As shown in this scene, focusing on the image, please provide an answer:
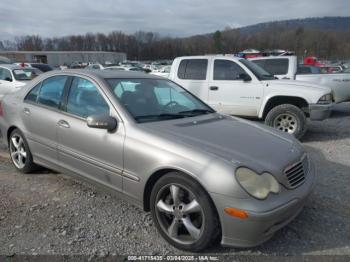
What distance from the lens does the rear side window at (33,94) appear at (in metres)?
A: 4.68

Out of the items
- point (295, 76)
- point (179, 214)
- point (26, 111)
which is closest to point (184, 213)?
point (179, 214)

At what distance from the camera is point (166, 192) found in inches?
123

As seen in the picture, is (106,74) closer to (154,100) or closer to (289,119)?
(154,100)

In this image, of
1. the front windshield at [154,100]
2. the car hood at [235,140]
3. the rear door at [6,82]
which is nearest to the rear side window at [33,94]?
the front windshield at [154,100]

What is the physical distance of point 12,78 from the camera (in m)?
12.3

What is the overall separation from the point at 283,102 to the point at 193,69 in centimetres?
220

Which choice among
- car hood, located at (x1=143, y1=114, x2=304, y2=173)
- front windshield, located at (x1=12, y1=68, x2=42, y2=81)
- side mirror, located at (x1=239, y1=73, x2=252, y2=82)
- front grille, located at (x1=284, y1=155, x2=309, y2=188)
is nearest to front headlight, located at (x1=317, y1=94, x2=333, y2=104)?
side mirror, located at (x1=239, y1=73, x2=252, y2=82)

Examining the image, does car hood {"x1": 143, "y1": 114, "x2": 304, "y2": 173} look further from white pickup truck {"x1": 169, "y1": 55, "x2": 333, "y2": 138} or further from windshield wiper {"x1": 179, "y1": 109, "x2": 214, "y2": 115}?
white pickup truck {"x1": 169, "y1": 55, "x2": 333, "y2": 138}

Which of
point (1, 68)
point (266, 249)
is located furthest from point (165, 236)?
point (1, 68)

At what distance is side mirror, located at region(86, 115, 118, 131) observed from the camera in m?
Result: 3.40

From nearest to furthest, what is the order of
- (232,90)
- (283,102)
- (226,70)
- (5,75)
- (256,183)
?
1. (256,183)
2. (283,102)
3. (232,90)
4. (226,70)
5. (5,75)

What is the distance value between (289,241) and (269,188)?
2.46 ft

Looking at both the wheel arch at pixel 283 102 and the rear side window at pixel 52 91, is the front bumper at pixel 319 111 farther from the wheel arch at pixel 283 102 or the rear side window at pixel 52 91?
the rear side window at pixel 52 91

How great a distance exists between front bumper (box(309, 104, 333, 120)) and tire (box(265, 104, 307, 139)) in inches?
7.8
